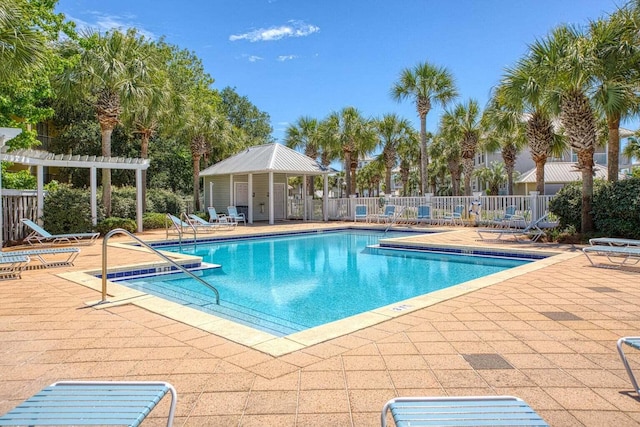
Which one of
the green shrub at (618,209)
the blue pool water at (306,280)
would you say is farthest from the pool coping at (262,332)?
the green shrub at (618,209)

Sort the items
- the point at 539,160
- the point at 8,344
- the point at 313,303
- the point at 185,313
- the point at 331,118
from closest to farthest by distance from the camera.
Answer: the point at 8,344 → the point at 185,313 → the point at 313,303 → the point at 539,160 → the point at 331,118

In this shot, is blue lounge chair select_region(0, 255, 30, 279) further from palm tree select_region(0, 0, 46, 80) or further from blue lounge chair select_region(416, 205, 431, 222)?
blue lounge chair select_region(416, 205, 431, 222)

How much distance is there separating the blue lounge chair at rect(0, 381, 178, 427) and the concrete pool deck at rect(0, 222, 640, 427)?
0.54 m

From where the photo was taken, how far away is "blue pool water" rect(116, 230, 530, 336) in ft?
20.1

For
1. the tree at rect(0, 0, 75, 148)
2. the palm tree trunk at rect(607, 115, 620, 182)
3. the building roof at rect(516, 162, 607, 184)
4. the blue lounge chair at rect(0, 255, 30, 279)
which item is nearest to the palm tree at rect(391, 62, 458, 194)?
the palm tree trunk at rect(607, 115, 620, 182)

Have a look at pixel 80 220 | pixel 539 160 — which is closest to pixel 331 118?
pixel 539 160

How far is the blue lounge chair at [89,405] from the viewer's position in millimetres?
1736

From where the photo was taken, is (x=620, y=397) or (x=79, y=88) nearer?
(x=620, y=397)

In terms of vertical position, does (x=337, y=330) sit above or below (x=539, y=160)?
below

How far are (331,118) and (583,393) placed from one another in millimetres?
23005

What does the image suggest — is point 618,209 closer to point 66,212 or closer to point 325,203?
point 325,203

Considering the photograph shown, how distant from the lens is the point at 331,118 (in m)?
24.8

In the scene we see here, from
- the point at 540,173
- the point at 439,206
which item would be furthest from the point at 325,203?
the point at 540,173

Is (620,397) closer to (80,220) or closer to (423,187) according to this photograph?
(80,220)
